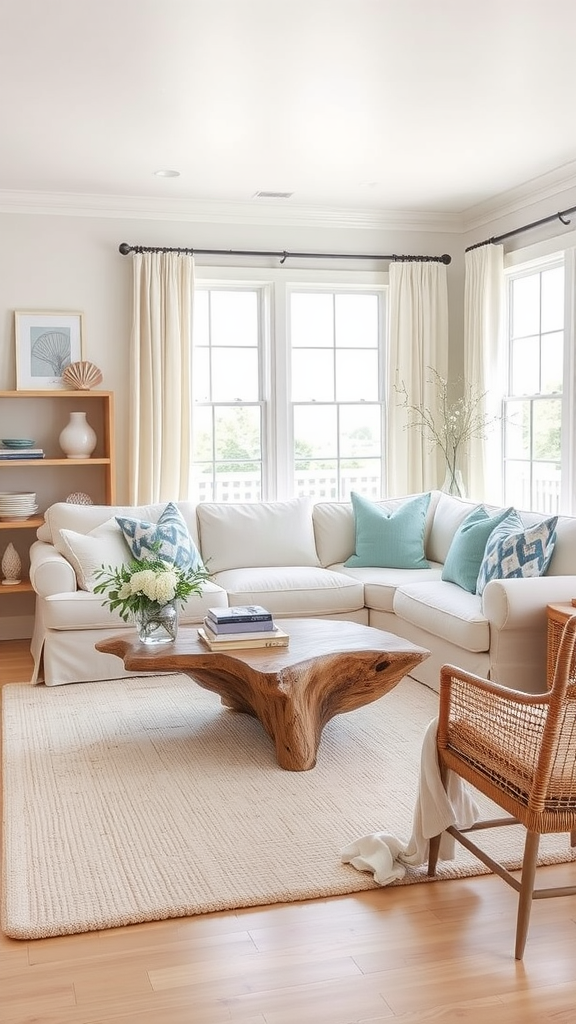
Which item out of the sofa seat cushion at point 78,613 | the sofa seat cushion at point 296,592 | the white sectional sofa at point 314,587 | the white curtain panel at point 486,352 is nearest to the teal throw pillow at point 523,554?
the white sectional sofa at point 314,587

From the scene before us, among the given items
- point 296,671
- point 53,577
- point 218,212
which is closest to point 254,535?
point 53,577

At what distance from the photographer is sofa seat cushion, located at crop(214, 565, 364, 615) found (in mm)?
5422

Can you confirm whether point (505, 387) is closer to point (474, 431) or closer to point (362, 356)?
point (474, 431)

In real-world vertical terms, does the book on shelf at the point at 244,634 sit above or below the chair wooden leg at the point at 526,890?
above

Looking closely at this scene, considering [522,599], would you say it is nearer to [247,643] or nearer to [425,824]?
[247,643]

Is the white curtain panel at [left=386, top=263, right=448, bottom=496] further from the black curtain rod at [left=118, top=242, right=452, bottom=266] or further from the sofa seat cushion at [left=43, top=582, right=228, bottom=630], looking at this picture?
the sofa seat cushion at [left=43, top=582, right=228, bottom=630]

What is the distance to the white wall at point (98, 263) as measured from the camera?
6.20 metres

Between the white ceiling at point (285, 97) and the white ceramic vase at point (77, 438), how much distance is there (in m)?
1.43

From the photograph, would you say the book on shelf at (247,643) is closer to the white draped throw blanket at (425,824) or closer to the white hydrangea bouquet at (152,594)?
the white hydrangea bouquet at (152,594)

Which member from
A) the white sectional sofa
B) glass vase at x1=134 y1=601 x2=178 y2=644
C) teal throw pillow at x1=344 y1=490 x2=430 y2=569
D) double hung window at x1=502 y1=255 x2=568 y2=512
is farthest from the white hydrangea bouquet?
double hung window at x1=502 y1=255 x2=568 y2=512

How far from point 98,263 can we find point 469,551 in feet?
10.1

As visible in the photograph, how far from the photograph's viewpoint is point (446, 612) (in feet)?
15.5

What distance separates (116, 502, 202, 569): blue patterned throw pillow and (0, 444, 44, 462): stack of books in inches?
33.7

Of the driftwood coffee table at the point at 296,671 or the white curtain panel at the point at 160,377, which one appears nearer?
the driftwood coffee table at the point at 296,671
